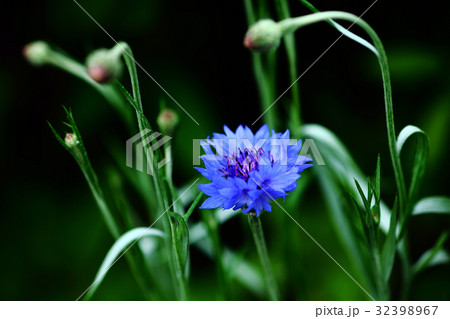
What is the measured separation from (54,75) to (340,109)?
48 centimetres

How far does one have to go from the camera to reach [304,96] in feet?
2.68

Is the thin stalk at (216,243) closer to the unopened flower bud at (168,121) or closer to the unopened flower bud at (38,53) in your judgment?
the unopened flower bud at (168,121)

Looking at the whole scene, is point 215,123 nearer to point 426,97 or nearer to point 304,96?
point 304,96

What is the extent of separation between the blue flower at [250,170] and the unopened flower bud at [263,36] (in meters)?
0.09

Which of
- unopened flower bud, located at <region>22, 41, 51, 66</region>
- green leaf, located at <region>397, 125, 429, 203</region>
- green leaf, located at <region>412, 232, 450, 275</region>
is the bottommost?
green leaf, located at <region>412, 232, 450, 275</region>

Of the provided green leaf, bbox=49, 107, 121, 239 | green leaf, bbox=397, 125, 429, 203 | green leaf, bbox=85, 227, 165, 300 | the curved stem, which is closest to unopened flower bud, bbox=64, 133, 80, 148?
green leaf, bbox=49, 107, 121, 239

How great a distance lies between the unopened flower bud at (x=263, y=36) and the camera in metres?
0.43

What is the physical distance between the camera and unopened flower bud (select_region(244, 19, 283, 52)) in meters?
0.43

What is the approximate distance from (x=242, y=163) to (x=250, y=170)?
1 cm

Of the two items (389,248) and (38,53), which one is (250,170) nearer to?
(389,248)

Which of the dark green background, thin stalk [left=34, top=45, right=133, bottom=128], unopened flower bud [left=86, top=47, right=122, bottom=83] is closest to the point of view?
unopened flower bud [left=86, top=47, right=122, bottom=83]

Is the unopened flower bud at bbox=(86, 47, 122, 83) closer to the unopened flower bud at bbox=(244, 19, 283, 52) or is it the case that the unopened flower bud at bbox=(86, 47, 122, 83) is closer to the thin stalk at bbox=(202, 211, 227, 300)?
the unopened flower bud at bbox=(244, 19, 283, 52)

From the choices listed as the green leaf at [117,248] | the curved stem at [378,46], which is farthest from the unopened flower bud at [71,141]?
the curved stem at [378,46]

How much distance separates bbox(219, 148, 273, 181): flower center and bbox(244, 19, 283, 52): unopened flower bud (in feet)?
0.34
